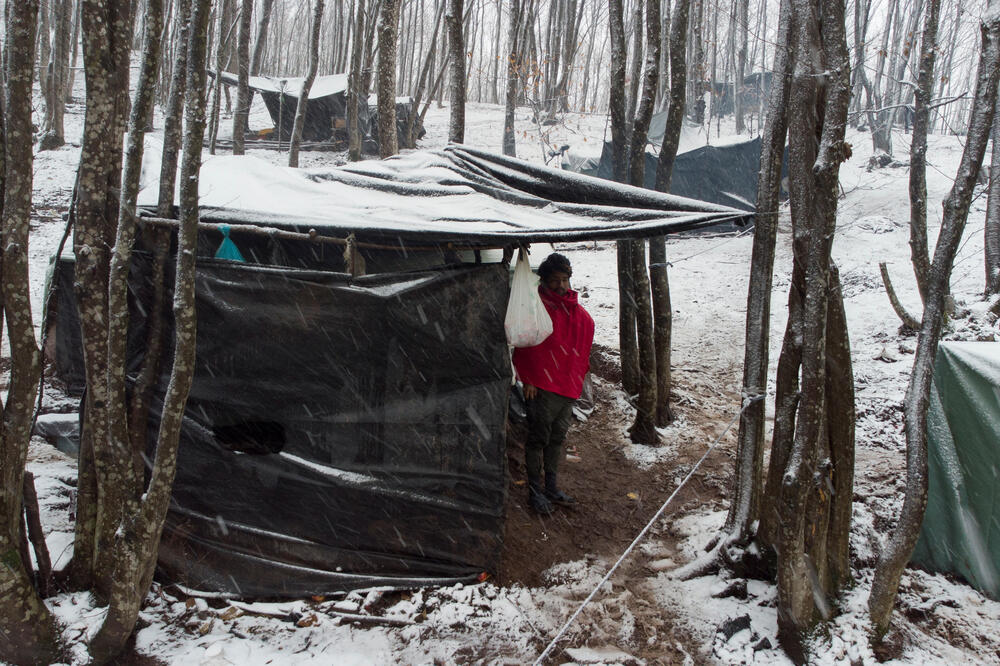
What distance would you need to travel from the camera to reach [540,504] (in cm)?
448

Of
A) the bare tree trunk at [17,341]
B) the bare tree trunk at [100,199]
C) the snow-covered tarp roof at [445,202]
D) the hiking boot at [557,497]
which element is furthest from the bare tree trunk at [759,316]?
the bare tree trunk at [17,341]

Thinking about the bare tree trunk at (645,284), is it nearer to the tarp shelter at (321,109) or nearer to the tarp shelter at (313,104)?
the tarp shelter at (321,109)

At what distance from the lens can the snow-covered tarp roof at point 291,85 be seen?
55.6 ft

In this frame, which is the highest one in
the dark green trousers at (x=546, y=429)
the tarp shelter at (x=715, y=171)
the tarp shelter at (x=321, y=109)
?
the tarp shelter at (x=321, y=109)

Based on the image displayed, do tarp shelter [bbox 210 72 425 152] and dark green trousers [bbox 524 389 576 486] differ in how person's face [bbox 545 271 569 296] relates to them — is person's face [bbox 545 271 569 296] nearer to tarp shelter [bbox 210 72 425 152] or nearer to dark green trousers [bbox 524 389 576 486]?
dark green trousers [bbox 524 389 576 486]

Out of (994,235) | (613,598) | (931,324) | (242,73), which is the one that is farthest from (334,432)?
(242,73)

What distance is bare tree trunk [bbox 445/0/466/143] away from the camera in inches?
299

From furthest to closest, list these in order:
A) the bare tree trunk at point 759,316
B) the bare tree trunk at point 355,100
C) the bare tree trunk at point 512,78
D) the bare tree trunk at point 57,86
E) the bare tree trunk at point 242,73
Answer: the bare tree trunk at point 512,78 < the bare tree trunk at point 57,86 < the bare tree trunk at point 355,100 < the bare tree trunk at point 242,73 < the bare tree trunk at point 759,316

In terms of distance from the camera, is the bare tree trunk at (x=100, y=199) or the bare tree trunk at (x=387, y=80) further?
the bare tree trunk at (x=387, y=80)

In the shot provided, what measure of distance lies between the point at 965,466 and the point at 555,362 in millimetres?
2434

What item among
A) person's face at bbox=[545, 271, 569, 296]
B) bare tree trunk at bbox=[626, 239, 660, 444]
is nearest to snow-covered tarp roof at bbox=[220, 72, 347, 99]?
bare tree trunk at bbox=[626, 239, 660, 444]

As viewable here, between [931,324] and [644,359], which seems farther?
[644,359]

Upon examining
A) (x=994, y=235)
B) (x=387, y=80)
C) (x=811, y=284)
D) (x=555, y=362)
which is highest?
(x=387, y=80)

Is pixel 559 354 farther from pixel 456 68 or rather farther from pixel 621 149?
pixel 456 68
